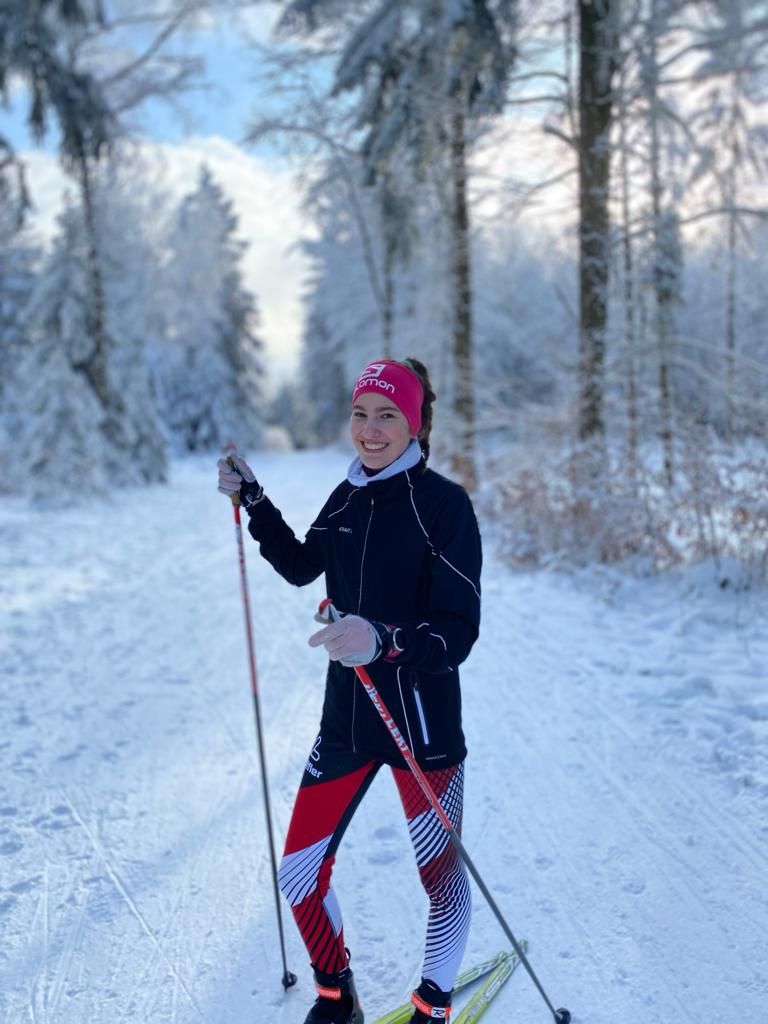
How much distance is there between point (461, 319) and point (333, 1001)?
37.9ft

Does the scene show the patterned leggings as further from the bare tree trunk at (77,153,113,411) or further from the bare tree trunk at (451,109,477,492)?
the bare tree trunk at (77,153,113,411)

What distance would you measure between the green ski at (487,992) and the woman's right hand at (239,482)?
1.82m

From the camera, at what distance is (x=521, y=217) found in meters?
10.7

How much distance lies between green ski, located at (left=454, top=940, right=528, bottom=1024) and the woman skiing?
261 mm

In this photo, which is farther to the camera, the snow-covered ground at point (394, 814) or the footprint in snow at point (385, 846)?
the footprint in snow at point (385, 846)

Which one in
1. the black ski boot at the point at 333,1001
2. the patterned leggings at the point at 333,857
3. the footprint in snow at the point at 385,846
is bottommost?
the footprint in snow at the point at 385,846

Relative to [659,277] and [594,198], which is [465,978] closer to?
[594,198]

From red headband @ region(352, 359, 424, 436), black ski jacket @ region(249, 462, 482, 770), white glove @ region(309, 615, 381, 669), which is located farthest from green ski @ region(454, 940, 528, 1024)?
red headband @ region(352, 359, 424, 436)

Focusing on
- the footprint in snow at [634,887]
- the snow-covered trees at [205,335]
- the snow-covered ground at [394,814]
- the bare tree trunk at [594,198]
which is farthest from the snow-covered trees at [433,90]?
the snow-covered trees at [205,335]

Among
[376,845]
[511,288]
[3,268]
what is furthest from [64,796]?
[511,288]

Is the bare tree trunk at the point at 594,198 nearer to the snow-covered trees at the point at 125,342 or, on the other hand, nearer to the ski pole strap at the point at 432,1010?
the ski pole strap at the point at 432,1010

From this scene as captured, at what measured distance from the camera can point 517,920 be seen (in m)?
3.10

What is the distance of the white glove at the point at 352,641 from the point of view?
1972mm

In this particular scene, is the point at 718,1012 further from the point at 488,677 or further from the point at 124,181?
the point at 124,181
